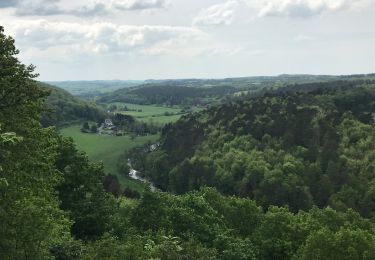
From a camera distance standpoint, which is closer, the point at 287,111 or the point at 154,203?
the point at 154,203

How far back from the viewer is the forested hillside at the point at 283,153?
12512 centimetres

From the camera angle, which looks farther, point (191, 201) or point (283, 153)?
point (283, 153)

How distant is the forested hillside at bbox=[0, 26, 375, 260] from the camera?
2506cm

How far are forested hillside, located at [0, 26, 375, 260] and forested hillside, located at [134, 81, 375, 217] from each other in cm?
45

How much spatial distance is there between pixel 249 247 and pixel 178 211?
7.92 meters

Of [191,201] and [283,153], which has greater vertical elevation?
[191,201]

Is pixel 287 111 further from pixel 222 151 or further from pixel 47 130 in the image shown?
pixel 47 130

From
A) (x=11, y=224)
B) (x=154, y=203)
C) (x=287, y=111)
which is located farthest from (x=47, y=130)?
(x=287, y=111)

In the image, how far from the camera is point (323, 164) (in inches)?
5458

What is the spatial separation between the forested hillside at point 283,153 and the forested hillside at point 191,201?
0.45m

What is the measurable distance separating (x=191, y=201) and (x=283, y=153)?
100946 millimetres

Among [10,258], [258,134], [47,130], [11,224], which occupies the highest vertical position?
[47,130]

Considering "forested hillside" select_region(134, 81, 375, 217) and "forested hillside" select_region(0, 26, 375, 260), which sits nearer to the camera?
"forested hillside" select_region(0, 26, 375, 260)

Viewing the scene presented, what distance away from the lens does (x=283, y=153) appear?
148125 mm
